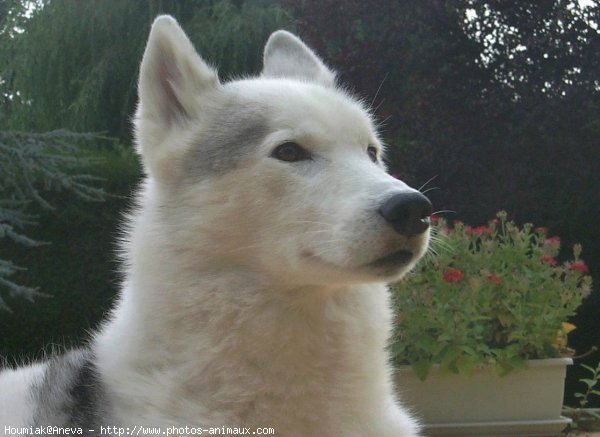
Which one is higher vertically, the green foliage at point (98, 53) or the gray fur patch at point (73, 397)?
the green foliage at point (98, 53)

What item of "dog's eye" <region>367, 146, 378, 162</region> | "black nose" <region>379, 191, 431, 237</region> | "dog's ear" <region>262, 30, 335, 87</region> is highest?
"dog's ear" <region>262, 30, 335, 87</region>

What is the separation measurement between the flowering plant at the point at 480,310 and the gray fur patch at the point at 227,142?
2340 mm

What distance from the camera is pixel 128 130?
1105 cm

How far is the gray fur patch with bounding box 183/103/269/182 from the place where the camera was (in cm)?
239

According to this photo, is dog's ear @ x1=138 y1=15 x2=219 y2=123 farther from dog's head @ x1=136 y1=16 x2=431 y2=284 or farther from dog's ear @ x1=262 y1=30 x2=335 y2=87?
dog's ear @ x1=262 y1=30 x2=335 y2=87

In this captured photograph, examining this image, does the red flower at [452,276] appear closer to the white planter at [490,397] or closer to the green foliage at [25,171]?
the white planter at [490,397]

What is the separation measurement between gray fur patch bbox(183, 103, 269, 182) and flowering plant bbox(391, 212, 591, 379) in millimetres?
2340

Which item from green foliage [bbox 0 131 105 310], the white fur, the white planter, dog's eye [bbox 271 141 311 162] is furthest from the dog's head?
green foliage [bbox 0 131 105 310]

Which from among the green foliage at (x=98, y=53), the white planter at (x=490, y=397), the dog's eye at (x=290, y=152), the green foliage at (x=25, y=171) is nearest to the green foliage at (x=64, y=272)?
the green foliage at (x=25, y=171)

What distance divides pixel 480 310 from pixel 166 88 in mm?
2901

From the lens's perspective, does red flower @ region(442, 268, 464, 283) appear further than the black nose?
Yes

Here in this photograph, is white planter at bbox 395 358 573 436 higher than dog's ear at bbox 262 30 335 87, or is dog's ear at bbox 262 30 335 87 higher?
dog's ear at bbox 262 30 335 87

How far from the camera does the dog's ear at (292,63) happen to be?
3027 millimetres

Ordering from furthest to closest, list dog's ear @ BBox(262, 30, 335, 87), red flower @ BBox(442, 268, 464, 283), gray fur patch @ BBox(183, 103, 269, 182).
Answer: red flower @ BBox(442, 268, 464, 283), dog's ear @ BBox(262, 30, 335, 87), gray fur patch @ BBox(183, 103, 269, 182)
